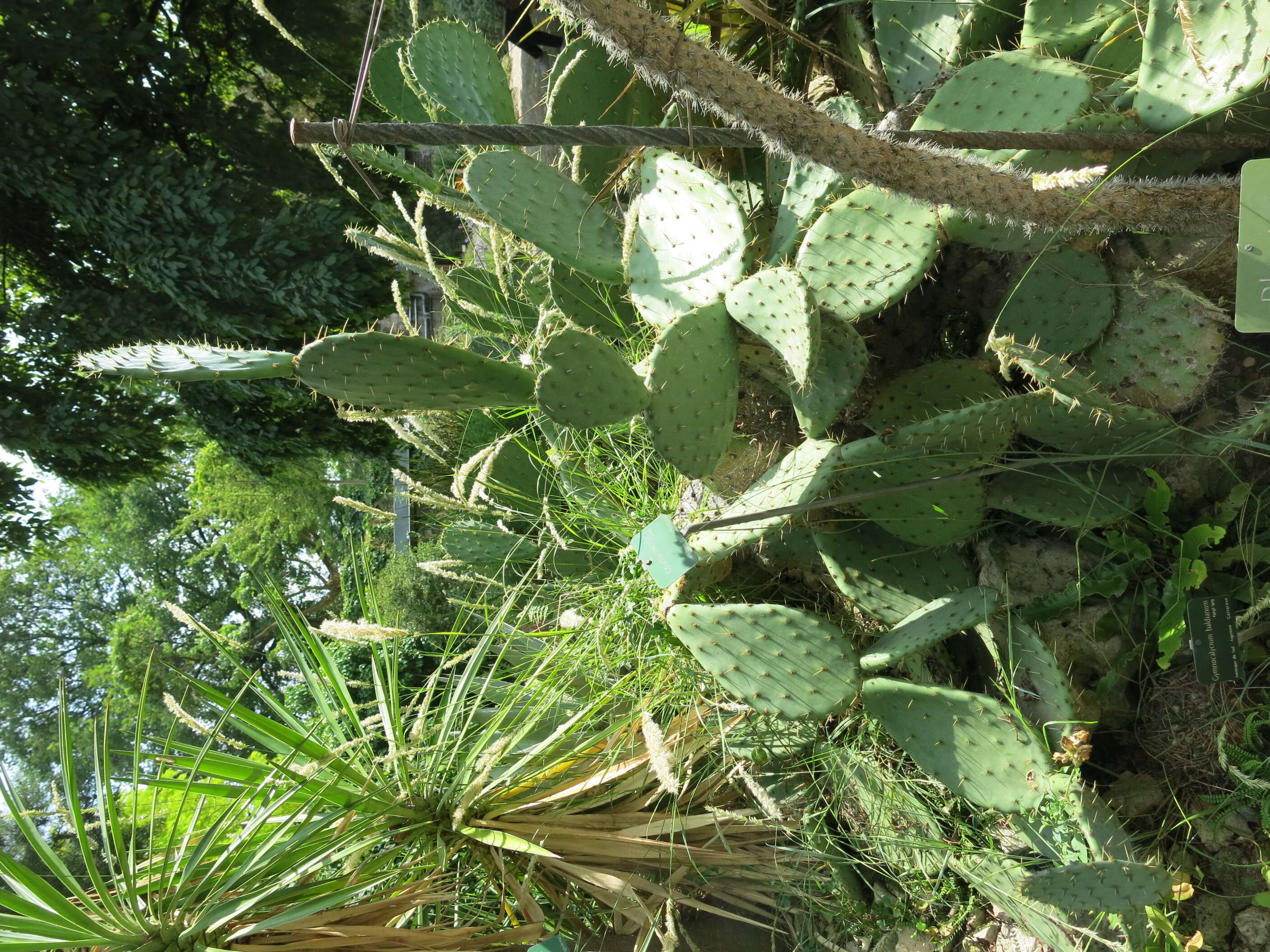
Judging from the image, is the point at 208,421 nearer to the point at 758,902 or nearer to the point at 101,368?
the point at 101,368

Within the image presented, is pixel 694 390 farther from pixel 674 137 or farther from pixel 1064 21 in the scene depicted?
pixel 1064 21

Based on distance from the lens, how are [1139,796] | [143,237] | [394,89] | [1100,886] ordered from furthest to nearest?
[143,237] < [394,89] < [1139,796] < [1100,886]

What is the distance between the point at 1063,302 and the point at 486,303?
1.08 m

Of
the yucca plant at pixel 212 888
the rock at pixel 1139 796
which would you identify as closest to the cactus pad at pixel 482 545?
the yucca plant at pixel 212 888

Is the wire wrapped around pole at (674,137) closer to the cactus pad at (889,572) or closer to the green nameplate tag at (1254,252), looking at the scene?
the green nameplate tag at (1254,252)

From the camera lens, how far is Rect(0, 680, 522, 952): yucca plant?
3.54 ft

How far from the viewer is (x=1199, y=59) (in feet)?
2.86

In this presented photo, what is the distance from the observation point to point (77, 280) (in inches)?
143

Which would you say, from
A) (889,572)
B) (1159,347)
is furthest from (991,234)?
(889,572)

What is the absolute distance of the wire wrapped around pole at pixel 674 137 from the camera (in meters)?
0.93

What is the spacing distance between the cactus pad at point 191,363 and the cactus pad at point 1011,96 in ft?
3.01

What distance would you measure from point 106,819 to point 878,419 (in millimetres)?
1256

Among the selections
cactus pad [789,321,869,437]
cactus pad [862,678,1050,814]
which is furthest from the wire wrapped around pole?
cactus pad [862,678,1050,814]

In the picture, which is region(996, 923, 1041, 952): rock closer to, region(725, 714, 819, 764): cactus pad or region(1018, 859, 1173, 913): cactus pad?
region(1018, 859, 1173, 913): cactus pad
